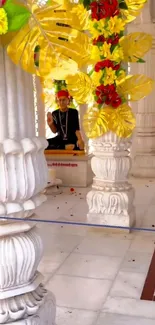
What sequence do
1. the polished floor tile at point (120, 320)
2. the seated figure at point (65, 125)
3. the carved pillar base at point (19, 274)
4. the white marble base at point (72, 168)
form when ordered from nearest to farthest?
the carved pillar base at point (19, 274) → the polished floor tile at point (120, 320) → the white marble base at point (72, 168) → the seated figure at point (65, 125)

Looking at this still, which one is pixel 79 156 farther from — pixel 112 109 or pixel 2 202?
pixel 2 202

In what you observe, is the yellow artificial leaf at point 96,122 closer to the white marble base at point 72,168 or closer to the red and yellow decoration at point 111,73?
the red and yellow decoration at point 111,73

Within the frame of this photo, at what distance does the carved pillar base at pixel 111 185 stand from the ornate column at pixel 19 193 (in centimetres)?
250

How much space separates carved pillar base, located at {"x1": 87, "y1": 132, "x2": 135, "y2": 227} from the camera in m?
4.25

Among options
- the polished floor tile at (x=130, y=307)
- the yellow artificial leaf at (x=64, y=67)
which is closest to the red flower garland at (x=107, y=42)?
the polished floor tile at (x=130, y=307)

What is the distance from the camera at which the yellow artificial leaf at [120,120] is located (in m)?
4.02

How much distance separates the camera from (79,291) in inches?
123

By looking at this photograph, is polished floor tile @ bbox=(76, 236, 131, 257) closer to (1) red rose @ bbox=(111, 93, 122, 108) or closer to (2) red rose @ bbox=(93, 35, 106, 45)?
(1) red rose @ bbox=(111, 93, 122, 108)

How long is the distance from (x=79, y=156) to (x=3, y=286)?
4693 millimetres

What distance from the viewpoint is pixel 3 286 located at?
1.71 meters

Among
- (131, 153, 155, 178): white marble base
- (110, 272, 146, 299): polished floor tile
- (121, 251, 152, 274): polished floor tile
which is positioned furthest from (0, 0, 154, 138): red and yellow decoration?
(131, 153, 155, 178): white marble base

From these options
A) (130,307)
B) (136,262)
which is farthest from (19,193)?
(136,262)

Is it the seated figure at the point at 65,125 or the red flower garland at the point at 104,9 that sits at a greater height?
the red flower garland at the point at 104,9

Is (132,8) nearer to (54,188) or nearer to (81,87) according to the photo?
(81,87)
